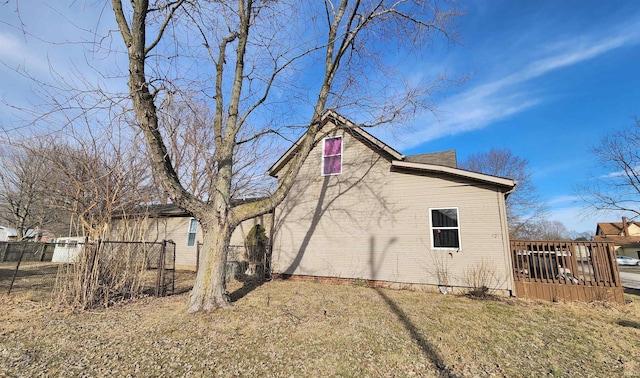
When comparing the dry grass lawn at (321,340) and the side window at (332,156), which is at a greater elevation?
the side window at (332,156)

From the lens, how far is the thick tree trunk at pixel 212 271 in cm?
571

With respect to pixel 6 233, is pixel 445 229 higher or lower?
higher

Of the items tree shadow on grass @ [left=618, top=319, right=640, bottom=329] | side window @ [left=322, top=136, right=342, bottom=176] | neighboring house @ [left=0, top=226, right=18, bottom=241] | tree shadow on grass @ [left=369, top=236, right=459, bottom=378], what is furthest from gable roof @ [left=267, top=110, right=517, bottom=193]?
neighboring house @ [left=0, top=226, right=18, bottom=241]

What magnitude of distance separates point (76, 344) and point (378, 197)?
8.09 meters

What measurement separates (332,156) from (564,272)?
7.65 metres

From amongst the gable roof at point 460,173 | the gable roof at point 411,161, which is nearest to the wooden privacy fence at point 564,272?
the gable roof at point 460,173

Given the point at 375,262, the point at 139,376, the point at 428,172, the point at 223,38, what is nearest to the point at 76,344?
the point at 139,376

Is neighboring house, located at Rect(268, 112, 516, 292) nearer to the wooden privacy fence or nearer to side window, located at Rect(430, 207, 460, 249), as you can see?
side window, located at Rect(430, 207, 460, 249)

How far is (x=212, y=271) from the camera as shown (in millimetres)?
5789

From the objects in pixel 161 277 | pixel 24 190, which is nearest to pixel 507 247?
pixel 161 277

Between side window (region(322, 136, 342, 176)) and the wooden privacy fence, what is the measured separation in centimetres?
598

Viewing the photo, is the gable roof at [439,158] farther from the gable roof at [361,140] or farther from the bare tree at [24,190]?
the bare tree at [24,190]

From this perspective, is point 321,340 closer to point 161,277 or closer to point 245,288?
point 245,288

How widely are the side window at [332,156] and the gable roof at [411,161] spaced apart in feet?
2.25
